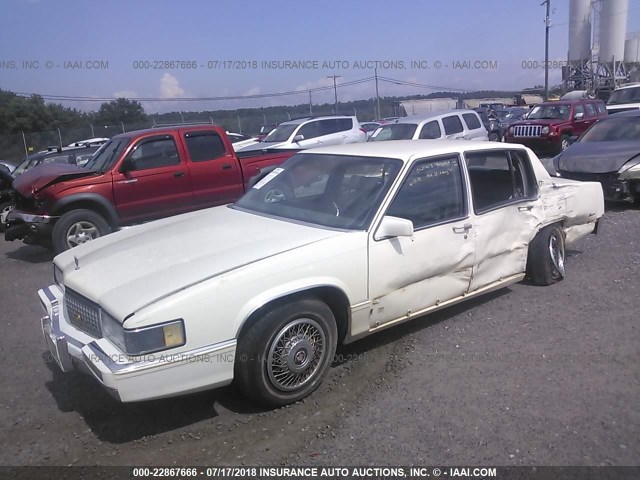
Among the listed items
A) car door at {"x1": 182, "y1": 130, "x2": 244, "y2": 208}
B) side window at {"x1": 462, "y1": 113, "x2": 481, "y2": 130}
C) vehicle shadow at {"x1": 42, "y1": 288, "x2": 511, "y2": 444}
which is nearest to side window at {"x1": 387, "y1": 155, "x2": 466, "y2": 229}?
vehicle shadow at {"x1": 42, "y1": 288, "x2": 511, "y2": 444}

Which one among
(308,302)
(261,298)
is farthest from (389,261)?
(261,298)

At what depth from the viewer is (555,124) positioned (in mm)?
17219

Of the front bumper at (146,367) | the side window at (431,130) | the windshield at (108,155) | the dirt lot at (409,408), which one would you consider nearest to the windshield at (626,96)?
the side window at (431,130)

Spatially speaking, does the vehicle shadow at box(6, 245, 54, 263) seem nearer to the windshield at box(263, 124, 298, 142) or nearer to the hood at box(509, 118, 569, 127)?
the windshield at box(263, 124, 298, 142)

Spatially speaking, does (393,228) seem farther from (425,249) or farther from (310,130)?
(310,130)

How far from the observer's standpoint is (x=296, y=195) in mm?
4570

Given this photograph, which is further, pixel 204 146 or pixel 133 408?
pixel 204 146

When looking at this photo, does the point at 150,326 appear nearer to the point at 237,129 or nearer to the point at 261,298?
the point at 261,298

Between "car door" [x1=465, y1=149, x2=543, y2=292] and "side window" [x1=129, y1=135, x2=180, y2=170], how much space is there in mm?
5153

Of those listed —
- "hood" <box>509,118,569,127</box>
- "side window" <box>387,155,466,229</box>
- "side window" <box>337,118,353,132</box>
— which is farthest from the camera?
"hood" <box>509,118,569,127</box>

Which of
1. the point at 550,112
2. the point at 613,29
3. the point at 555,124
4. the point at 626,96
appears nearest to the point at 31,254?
the point at 555,124

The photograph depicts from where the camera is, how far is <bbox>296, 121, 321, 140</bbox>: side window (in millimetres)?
15508

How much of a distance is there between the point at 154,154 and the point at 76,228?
161cm

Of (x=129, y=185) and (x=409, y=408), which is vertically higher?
(x=129, y=185)
